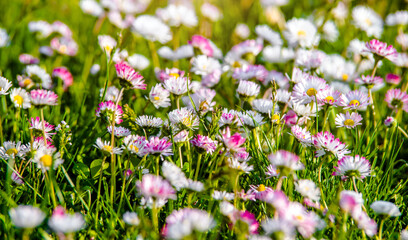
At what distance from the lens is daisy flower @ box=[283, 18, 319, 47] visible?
2210mm

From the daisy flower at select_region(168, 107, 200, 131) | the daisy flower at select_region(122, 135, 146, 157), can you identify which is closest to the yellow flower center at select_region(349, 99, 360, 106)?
the daisy flower at select_region(168, 107, 200, 131)

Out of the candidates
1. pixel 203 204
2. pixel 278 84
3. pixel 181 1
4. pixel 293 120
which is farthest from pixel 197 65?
pixel 181 1

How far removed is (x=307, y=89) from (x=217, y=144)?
0.39 meters

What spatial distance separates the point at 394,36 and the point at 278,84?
1445 millimetres

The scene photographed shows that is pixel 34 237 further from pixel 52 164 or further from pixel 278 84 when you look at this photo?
pixel 278 84

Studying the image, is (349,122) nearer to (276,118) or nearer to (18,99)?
(276,118)

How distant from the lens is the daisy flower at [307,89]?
1378mm

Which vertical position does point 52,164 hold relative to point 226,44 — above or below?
below

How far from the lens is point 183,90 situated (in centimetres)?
138

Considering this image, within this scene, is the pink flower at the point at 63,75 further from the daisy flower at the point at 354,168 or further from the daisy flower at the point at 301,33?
the daisy flower at the point at 354,168

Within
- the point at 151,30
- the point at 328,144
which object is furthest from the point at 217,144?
the point at 151,30

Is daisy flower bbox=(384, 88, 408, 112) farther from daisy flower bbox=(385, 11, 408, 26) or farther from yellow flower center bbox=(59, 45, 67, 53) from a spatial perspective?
yellow flower center bbox=(59, 45, 67, 53)

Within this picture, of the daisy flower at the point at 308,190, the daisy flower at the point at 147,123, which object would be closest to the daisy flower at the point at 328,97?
the daisy flower at the point at 308,190

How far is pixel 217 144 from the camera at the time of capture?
1.28 meters
